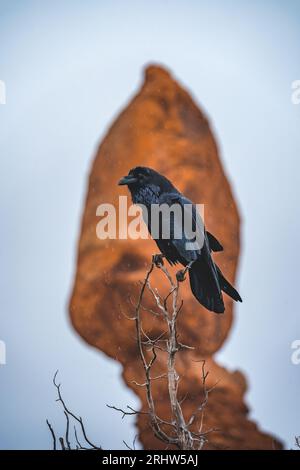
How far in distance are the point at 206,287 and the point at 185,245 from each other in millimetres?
213

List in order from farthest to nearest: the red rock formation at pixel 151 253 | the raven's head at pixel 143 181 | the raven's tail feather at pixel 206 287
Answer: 1. the red rock formation at pixel 151 253
2. the raven's head at pixel 143 181
3. the raven's tail feather at pixel 206 287

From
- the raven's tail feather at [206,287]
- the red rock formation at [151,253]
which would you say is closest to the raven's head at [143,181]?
the raven's tail feather at [206,287]

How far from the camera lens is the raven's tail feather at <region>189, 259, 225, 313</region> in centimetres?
282

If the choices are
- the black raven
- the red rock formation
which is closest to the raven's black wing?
the black raven

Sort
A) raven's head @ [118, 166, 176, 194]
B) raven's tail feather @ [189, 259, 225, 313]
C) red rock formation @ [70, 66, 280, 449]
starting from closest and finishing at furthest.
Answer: raven's tail feather @ [189, 259, 225, 313], raven's head @ [118, 166, 176, 194], red rock formation @ [70, 66, 280, 449]

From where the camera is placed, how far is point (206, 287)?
9.32 feet

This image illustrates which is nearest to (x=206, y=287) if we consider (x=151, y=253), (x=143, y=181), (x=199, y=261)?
(x=199, y=261)

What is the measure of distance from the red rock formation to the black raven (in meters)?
1.85

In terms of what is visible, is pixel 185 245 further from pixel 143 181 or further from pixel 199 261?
pixel 143 181

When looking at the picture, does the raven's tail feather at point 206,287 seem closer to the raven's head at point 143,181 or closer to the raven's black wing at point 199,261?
the raven's black wing at point 199,261

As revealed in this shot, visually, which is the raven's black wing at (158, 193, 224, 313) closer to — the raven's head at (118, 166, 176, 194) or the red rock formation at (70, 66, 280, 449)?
the raven's head at (118, 166, 176, 194)

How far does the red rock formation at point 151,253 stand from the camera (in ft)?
15.9

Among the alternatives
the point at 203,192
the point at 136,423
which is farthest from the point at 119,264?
the point at 136,423
